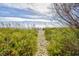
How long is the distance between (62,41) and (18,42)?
0.46 m

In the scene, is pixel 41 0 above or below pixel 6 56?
above

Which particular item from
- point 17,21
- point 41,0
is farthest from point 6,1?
point 41,0

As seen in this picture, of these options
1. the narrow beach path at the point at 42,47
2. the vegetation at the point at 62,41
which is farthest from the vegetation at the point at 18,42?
the vegetation at the point at 62,41

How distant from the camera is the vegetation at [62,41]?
175 cm

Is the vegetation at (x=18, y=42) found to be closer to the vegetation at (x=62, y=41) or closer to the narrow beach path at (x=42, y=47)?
the narrow beach path at (x=42, y=47)

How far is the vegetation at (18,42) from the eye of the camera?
5.75 feet

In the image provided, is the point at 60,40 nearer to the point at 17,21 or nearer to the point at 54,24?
the point at 54,24

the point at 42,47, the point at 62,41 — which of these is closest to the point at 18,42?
the point at 42,47

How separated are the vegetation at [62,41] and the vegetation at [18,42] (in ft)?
0.52

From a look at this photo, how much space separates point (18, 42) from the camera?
5.78ft

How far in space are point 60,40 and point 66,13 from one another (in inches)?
11.5

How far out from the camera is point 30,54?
5.76 feet

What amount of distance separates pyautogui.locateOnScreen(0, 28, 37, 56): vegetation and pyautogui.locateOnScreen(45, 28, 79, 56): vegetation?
0.16 metres

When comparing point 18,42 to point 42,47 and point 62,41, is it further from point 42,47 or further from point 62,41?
point 62,41
